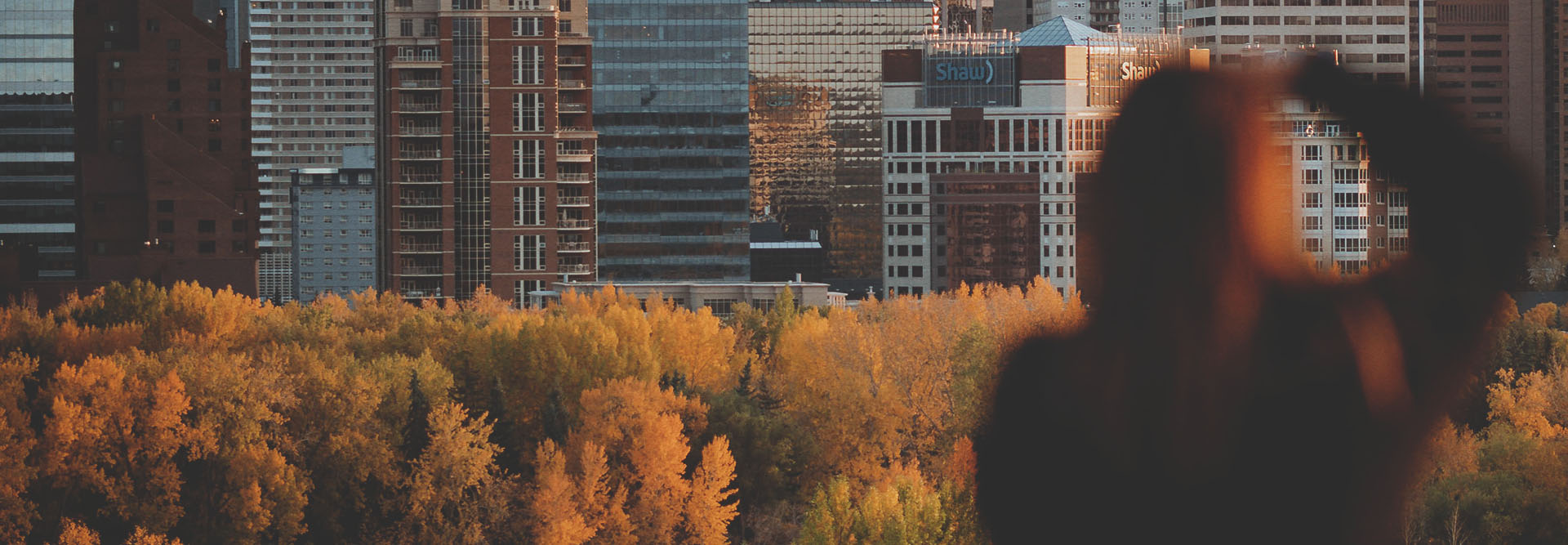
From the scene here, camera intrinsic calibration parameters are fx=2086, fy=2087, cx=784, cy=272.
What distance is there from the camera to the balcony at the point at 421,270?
435ft

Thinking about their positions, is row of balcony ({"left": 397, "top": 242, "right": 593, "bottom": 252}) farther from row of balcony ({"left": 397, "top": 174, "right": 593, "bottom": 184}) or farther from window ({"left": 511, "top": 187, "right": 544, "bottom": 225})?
row of balcony ({"left": 397, "top": 174, "right": 593, "bottom": 184})

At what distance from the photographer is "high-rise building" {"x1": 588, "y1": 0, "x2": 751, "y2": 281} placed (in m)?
194

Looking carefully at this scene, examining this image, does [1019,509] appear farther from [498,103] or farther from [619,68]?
[619,68]

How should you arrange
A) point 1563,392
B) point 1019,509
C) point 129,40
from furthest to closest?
1. point 129,40
2. point 1563,392
3. point 1019,509

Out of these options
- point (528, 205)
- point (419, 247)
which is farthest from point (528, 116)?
point (419, 247)

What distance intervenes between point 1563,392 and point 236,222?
81.7 meters

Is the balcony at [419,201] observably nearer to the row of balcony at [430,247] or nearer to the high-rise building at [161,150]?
the row of balcony at [430,247]

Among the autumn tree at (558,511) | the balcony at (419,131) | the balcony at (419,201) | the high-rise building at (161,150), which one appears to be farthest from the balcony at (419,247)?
the autumn tree at (558,511)

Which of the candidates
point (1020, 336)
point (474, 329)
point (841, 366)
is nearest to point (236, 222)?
point (474, 329)

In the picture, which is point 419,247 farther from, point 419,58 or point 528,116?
point 419,58

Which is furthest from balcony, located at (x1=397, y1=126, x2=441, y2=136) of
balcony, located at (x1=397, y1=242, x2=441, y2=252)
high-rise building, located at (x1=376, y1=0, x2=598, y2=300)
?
balcony, located at (x1=397, y1=242, x2=441, y2=252)

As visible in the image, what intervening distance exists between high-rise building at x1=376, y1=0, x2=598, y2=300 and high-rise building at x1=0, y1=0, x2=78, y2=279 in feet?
81.7

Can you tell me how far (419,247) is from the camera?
132 metres

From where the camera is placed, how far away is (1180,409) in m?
7.00
